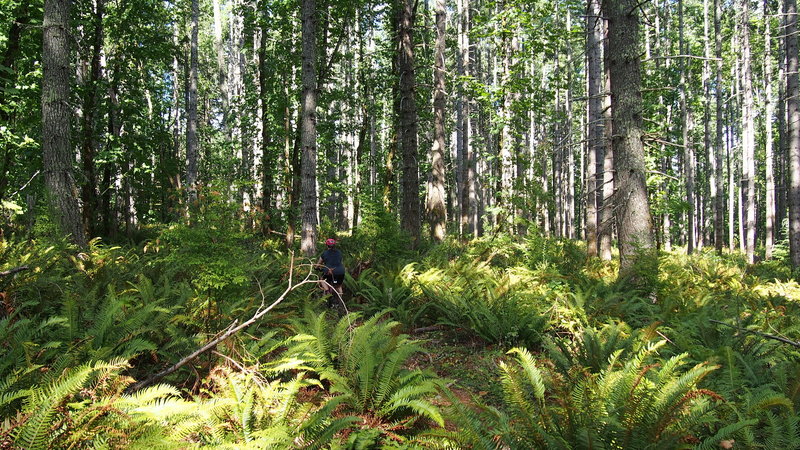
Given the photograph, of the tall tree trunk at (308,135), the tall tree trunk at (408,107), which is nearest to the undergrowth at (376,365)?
the tall tree trunk at (308,135)

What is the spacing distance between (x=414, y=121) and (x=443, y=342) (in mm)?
7516

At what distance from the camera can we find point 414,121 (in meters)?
11.8

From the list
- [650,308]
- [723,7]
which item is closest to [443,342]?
[650,308]

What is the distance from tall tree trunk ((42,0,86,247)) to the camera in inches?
258

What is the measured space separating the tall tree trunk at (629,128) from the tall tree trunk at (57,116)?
9.23m

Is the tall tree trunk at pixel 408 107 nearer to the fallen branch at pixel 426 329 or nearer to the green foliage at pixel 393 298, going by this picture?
the green foliage at pixel 393 298

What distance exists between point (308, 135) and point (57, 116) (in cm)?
418

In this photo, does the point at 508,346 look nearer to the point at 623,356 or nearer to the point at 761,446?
the point at 623,356

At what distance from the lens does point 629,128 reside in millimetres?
6840

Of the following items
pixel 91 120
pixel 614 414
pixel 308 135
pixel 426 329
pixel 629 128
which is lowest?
pixel 426 329

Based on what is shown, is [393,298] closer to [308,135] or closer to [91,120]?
[308,135]

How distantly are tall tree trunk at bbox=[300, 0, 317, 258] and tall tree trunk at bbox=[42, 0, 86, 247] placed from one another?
389cm

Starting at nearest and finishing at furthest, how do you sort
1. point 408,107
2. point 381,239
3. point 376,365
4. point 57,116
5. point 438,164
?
point 376,365 → point 57,116 → point 381,239 → point 408,107 → point 438,164

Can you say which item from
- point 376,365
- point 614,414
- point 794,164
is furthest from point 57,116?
point 794,164
